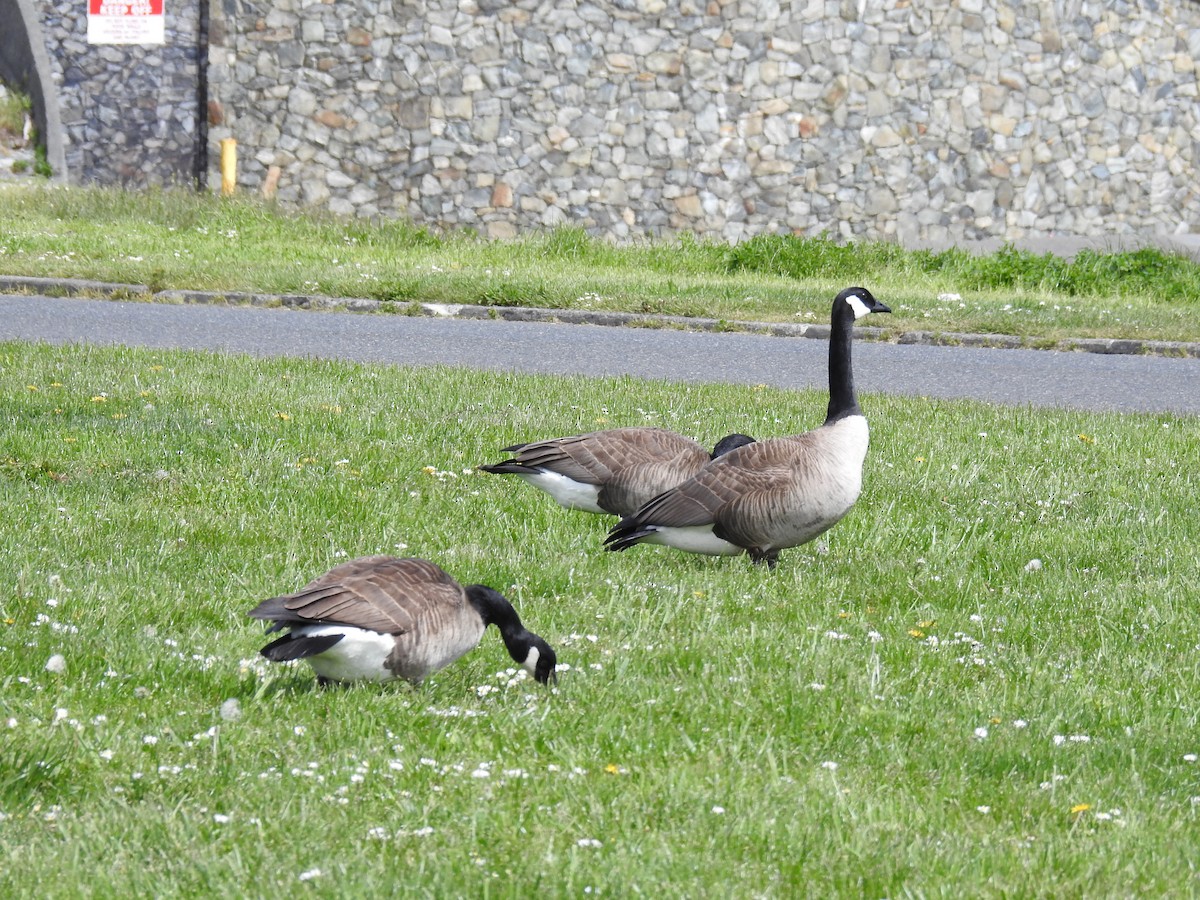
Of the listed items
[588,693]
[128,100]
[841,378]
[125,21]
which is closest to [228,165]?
[128,100]

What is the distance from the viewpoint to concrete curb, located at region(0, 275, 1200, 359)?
1397cm

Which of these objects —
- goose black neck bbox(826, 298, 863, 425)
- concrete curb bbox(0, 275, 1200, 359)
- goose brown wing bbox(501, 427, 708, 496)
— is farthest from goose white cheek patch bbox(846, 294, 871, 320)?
concrete curb bbox(0, 275, 1200, 359)

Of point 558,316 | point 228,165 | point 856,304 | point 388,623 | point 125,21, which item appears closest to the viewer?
point 388,623

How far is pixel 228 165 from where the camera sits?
21.0m

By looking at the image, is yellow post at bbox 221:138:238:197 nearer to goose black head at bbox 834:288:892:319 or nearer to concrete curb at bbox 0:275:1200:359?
concrete curb at bbox 0:275:1200:359

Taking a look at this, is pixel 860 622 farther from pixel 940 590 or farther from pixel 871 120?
pixel 871 120

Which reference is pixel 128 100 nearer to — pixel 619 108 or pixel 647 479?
pixel 619 108

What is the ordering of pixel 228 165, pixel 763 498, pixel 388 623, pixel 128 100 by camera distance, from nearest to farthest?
1. pixel 388 623
2. pixel 763 498
3. pixel 228 165
4. pixel 128 100

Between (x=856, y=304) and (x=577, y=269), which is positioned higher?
(x=856, y=304)

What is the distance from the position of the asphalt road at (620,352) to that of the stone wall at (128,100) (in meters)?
7.85

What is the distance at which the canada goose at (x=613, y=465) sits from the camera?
6469mm

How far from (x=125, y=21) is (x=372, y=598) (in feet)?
65.7

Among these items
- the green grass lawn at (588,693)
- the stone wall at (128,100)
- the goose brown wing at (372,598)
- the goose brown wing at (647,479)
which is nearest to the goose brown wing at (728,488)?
the green grass lawn at (588,693)

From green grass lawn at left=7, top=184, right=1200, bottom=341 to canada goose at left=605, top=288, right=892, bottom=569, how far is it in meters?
8.70
